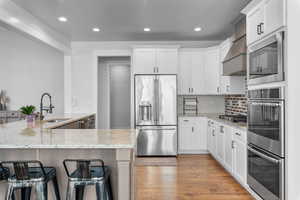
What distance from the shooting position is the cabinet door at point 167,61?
545 cm

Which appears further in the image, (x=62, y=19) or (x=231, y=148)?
(x=62, y=19)

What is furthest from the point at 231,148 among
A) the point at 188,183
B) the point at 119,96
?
the point at 119,96

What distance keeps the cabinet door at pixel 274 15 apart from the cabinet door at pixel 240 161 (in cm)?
151

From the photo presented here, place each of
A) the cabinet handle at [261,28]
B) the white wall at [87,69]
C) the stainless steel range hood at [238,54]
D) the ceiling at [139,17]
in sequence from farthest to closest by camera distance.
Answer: the white wall at [87,69]
the stainless steel range hood at [238,54]
the ceiling at [139,17]
the cabinet handle at [261,28]

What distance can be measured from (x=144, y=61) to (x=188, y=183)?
2799 millimetres

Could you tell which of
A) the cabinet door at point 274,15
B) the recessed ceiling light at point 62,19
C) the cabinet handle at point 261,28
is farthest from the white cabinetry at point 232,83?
the recessed ceiling light at point 62,19

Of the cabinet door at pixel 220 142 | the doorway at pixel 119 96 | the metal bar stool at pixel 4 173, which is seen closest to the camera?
the metal bar stool at pixel 4 173

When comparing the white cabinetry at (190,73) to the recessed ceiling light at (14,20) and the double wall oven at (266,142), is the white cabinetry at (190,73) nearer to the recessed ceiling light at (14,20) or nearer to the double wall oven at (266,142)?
the double wall oven at (266,142)

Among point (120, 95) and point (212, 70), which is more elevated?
point (212, 70)

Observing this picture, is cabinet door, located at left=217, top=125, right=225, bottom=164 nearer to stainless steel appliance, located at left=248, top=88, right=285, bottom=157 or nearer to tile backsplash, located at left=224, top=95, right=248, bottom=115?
tile backsplash, located at left=224, top=95, right=248, bottom=115

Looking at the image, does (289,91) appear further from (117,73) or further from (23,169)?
(117,73)

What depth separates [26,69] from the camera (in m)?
6.59

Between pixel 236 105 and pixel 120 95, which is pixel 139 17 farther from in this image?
pixel 120 95

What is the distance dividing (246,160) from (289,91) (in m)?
1.30
